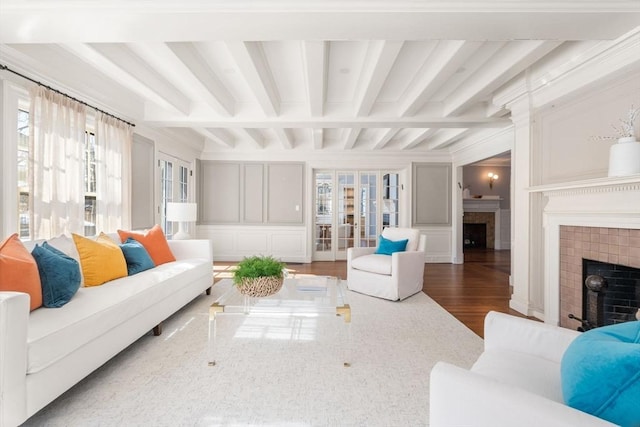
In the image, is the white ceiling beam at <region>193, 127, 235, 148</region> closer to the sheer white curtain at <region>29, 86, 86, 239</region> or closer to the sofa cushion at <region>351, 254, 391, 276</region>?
the sheer white curtain at <region>29, 86, 86, 239</region>

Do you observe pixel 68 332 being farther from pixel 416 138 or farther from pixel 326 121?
pixel 416 138

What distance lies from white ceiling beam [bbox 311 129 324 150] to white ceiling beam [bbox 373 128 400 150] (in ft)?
3.56

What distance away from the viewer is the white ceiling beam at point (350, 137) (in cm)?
506

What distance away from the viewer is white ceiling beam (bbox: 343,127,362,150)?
5062 mm

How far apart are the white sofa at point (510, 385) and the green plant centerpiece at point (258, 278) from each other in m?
1.59

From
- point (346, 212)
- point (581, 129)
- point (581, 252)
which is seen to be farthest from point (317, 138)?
point (581, 252)

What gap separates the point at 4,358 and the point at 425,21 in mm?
2853

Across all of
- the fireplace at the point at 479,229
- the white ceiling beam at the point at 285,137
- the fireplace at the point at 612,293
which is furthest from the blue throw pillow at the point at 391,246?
the fireplace at the point at 479,229

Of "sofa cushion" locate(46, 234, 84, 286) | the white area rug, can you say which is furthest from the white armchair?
"sofa cushion" locate(46, 234, 84, 286)

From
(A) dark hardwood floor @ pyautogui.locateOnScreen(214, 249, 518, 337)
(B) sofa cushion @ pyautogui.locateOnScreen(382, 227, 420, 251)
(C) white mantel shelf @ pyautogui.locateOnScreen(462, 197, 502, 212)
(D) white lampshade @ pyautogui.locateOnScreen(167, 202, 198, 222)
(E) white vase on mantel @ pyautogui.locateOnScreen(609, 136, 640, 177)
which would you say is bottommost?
(A) dark hardwood floor @ pyautogui.locateOnScreen(214, 249, 518, 337)

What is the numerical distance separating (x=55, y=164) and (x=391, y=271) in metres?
3.69

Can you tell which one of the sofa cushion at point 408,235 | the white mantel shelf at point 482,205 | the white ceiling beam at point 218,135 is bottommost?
the sofa cushion at point 408,235

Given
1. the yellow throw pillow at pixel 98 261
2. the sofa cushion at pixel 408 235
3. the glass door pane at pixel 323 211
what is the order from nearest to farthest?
the yellow throw pillow at pixel 98 261, the sofa cushion at pixel 408 235, the glass door pane at pixel 323 211

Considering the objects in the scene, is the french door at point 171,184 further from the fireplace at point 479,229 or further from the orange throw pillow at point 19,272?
the fireplace at point 479,229
